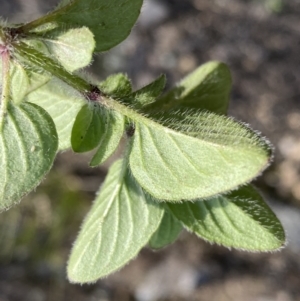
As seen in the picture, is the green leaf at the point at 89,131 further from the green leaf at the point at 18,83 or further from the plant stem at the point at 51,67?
the green leaf at the point at 18,83

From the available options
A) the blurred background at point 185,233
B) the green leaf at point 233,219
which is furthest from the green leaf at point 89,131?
the blurred background at point 185,233

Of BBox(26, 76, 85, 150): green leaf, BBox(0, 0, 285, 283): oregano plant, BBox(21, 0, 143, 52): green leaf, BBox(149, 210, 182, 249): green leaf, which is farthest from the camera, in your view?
BBox(149, 210, 182, 249): green leaf

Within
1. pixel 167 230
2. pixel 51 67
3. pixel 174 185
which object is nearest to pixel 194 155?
pixel 174 185

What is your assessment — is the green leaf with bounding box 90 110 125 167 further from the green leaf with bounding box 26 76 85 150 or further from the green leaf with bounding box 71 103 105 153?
the green leaf with bounding box 26 76 85 150

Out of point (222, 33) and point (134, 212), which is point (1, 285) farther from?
point (134, 212)

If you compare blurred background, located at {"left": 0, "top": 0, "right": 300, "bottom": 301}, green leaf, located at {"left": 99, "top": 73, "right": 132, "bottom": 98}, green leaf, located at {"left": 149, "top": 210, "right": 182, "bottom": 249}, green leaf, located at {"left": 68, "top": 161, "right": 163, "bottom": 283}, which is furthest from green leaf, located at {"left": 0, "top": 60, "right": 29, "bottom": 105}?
blurred background, located at {"left": 0, "top": 0, "right": 300, "bottom": 301}

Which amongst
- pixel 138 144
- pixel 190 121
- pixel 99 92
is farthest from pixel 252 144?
pixel 99 92

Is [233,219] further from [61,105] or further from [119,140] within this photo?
[61,105]
